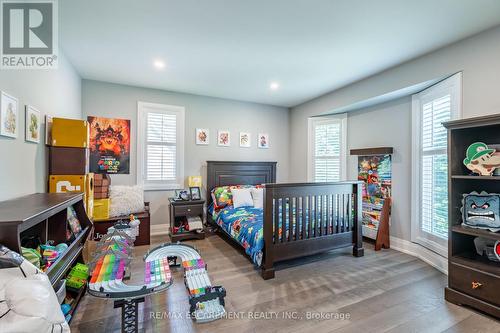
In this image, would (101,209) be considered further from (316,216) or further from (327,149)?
(327,149)

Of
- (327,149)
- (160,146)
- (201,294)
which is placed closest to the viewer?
(201,294)

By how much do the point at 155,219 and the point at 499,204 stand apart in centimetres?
438

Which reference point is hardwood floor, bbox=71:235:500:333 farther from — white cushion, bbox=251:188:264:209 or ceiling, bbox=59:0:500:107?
ceiling, bbox=59:0:500:107

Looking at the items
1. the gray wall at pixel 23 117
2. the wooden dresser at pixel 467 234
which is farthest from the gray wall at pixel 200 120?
the wooden dresser at pixel 467 234

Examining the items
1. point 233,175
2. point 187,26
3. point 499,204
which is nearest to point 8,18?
point 187,26

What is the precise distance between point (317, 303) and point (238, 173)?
2.90 m

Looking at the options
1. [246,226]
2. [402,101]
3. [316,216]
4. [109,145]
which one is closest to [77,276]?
[246,226]

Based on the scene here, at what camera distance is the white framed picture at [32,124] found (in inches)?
76.6

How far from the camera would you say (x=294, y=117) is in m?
5.23

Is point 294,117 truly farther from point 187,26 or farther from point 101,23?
point 101,23

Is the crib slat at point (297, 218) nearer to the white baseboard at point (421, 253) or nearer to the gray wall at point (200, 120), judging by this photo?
the white baseboard at point (421, 253)

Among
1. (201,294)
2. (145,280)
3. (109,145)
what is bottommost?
(201,294)

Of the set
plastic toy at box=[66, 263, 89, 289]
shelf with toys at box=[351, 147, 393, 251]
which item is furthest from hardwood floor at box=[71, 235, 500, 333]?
shelf with toys at box=[351, 147, 393, 251]

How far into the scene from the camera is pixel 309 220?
2799 mm
